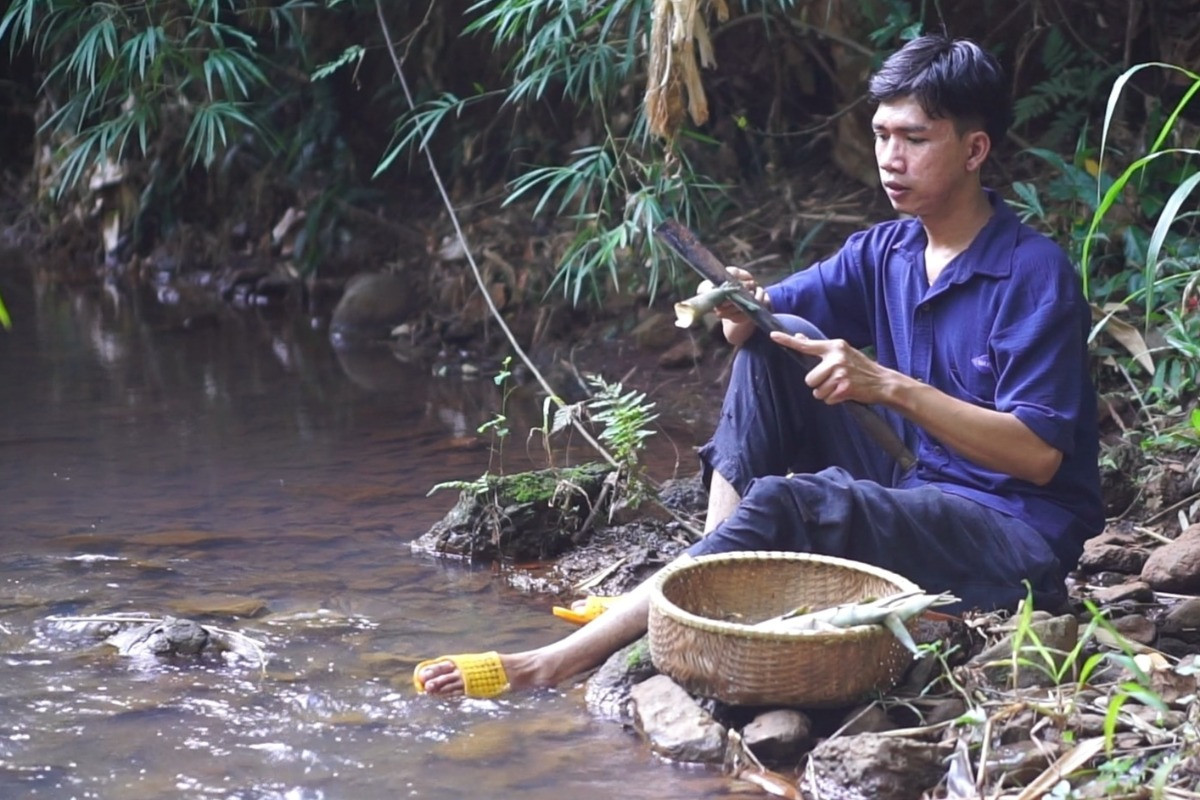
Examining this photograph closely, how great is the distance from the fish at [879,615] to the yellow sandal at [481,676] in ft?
1.91

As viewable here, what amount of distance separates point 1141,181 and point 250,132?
5125mm

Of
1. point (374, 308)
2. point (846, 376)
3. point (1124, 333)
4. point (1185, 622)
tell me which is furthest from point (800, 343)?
point (374, 308)

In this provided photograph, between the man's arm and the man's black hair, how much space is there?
1.63 feet

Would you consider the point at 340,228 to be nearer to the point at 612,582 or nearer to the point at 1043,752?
the point at 612,582

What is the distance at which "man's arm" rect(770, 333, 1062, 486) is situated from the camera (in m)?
2.74

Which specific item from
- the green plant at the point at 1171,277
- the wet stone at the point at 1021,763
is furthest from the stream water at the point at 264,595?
the green plant at the point at 1171,277

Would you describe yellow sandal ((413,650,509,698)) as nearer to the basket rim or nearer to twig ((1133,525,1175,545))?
the basket rim

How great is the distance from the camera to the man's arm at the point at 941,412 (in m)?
2.74

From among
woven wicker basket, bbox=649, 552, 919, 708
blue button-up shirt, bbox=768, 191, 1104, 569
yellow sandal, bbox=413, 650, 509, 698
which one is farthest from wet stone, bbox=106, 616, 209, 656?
blue button-up shirt, bbox=768, 191, 1104, 569

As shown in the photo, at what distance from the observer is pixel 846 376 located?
2.74m

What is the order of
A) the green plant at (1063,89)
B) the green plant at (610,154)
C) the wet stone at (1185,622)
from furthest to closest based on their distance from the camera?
the green plant at (1063,89) → the green plant at (610,154) → the wet stone at (1185,622)

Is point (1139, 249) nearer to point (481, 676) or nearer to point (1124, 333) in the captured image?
point (1124, 333)

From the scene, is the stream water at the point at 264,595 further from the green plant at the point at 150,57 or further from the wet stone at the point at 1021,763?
the green plant at the point at 150,57

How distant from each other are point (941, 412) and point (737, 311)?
51cm
